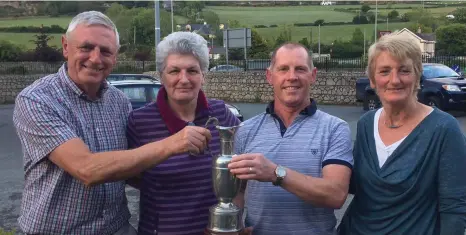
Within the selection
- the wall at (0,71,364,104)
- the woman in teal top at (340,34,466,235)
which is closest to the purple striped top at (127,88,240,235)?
the woman in teal top at (340,34,466,235)

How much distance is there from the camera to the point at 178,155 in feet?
10.3

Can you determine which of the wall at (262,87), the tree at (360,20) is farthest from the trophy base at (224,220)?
the tree at (360,20)

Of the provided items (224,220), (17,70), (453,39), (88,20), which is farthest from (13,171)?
(453,39)

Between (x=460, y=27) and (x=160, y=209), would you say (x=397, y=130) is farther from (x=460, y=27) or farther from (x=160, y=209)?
(x=460, y=27)

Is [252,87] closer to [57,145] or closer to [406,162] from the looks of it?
[406,162]

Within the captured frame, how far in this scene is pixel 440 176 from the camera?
2803mm

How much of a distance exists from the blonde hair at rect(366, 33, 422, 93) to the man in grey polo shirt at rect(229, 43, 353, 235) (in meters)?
0.38

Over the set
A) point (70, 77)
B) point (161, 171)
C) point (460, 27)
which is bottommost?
point (161, 171)

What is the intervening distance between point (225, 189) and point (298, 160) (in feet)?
1.54

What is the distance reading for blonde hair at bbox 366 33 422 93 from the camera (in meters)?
2.88

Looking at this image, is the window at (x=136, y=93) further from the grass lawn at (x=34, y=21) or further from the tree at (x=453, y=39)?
the grass lawn at (x=34, y=21)

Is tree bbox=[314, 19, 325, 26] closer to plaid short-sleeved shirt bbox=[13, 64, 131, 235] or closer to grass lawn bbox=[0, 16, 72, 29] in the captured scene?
grass lawn bbox=[0, 16, 72, 29]

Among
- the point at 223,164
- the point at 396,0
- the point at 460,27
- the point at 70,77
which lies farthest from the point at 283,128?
the point at 396,0

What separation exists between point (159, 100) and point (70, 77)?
20.1 inches
